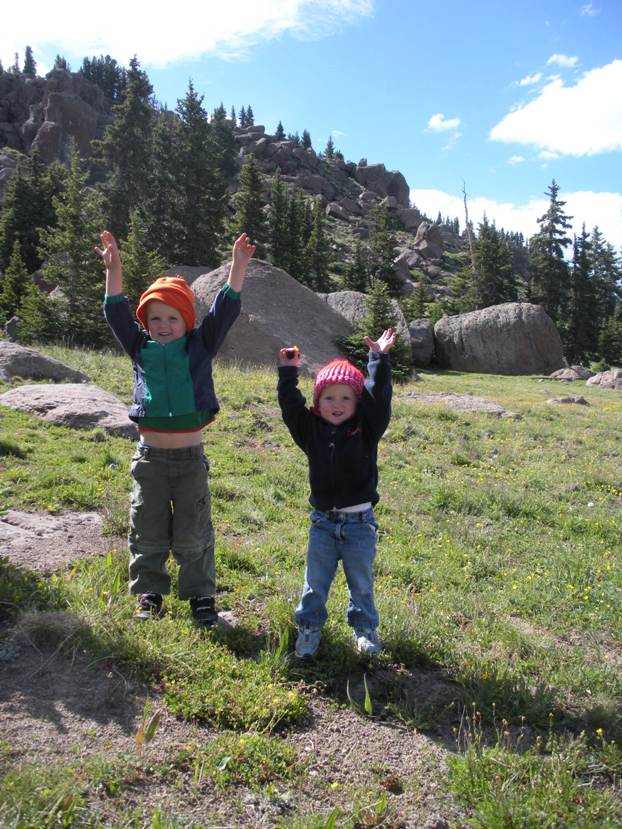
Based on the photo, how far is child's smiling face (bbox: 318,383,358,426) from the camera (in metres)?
3.65

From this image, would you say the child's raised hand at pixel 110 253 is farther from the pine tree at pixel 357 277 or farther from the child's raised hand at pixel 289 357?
the pine tree at pixel 357 277

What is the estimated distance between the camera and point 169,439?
12.3 feet

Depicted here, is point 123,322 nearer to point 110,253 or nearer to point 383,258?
point 110,253

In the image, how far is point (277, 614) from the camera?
3861 millimetres

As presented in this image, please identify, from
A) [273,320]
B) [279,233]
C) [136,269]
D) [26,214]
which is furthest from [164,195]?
[273,320]

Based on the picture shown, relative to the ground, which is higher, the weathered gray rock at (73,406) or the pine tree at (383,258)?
the pine tree at (383,258)

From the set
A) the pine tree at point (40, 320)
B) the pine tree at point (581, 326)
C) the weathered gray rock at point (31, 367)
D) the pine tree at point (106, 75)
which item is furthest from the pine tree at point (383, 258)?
the pine tree at point (106, 75)

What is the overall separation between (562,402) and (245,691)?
15627mm

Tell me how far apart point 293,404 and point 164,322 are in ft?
3.22

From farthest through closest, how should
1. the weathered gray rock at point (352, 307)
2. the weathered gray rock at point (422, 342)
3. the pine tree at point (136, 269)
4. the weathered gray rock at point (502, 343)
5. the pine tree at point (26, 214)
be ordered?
1. the pine tree at point (26, 214)
2. the weathered gray rock at point (502, 343)
3. the weathered gray rock at point (422, 342)
4. the weathered gray rock at point (352, 307)
5. the pine tree at point (136, 269)

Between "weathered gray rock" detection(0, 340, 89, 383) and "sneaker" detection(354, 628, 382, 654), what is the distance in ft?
29.7

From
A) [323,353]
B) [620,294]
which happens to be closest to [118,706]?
[323,353]

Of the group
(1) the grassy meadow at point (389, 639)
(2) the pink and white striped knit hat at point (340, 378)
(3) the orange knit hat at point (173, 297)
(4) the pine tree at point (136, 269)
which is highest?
(4) the pine tree at point (136, 269)

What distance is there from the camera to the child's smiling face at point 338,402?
3646 millimetres
